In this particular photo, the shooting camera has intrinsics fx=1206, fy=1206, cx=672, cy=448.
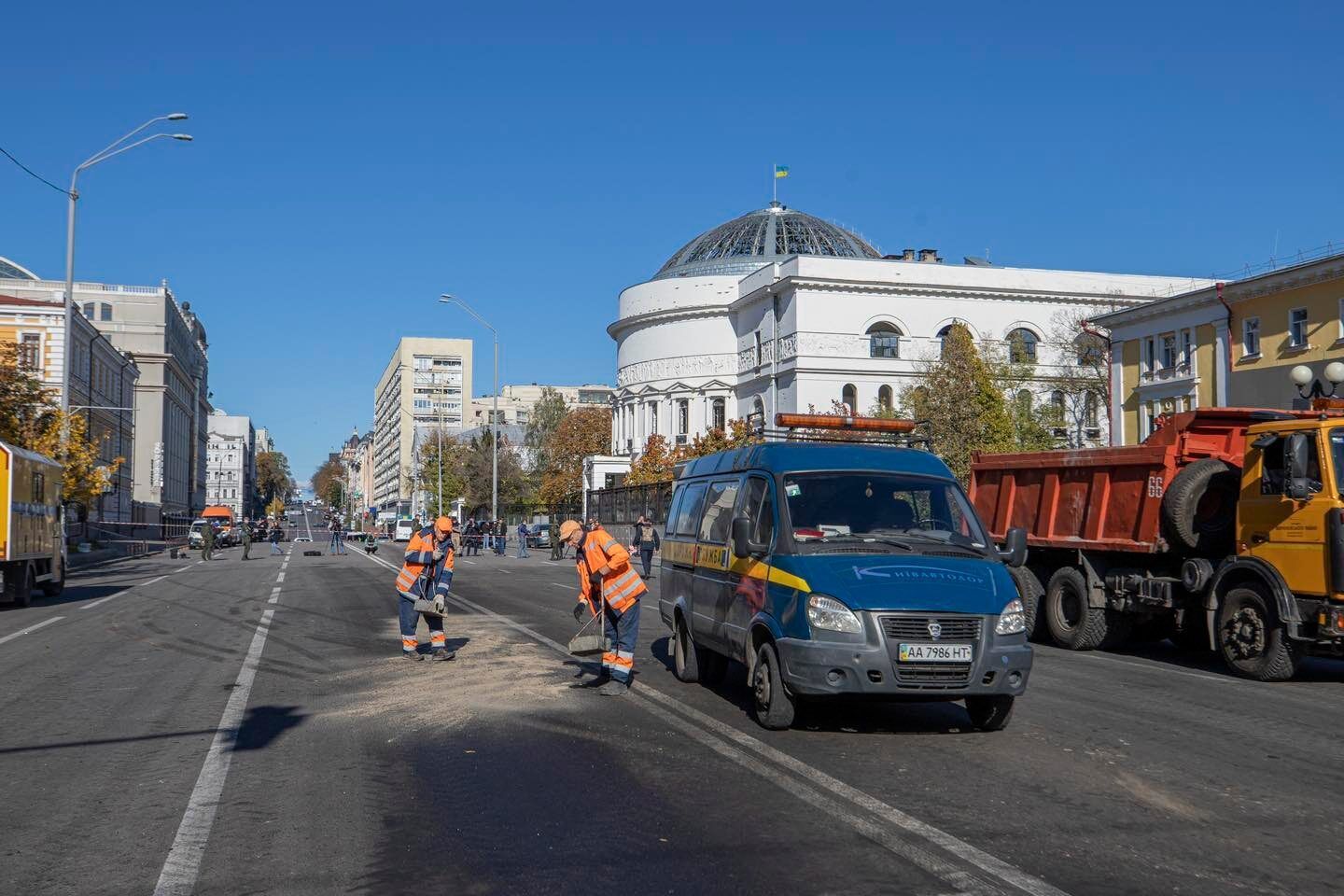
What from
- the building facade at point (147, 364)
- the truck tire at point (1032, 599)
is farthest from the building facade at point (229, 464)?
the truck tire at point (1032, 599)

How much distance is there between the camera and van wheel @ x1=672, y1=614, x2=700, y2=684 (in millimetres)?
11469

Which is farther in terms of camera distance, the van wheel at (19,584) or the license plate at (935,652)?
the van wheel at (19,584)

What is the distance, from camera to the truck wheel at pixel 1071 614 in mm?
15578

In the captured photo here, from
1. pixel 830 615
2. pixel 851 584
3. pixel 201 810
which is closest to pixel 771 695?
pixel 830 615

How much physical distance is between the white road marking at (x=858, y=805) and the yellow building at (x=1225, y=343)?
100ft

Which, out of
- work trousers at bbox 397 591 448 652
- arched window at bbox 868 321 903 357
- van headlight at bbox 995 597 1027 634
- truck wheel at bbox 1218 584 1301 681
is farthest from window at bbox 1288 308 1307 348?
van headlight at bbox 995 597 1027 634

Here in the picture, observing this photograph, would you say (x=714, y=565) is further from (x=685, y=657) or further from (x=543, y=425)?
(x=543, y=425)

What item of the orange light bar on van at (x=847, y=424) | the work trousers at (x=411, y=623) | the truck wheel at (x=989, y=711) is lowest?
the truck wheel at (x=989, y=711)

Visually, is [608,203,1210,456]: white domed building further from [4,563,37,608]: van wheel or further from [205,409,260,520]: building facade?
[205,409,260,520]: building facade

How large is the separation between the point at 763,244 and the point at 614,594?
77.1 m

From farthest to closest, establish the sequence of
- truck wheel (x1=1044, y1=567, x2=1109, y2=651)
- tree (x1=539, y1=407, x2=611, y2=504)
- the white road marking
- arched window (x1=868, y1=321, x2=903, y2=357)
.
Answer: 1. tree (x1=539, y1=407, x2=611, y2=504)
2. arched window (x1=868, y1=321, x2=903, y2=357)
3. truck wheel (x1=1044, y1=567, x2=1109, y2=651)
4. the white road marking

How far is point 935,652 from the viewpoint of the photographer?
26.9ft

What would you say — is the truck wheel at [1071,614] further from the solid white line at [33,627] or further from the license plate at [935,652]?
the solid white line at [33,627]

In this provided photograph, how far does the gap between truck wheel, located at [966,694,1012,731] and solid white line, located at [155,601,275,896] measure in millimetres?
5178
